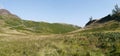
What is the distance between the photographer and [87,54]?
62.7 feet

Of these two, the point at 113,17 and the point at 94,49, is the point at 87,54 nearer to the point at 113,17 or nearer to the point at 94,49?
the point at 94,49

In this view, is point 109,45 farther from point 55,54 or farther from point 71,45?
point 55,54

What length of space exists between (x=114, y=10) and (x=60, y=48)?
82235 millimetres

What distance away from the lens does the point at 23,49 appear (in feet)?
63.3

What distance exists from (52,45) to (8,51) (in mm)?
3600

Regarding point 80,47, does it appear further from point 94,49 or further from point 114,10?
point 114,10

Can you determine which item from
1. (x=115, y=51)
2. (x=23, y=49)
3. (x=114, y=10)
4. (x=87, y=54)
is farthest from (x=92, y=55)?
(x=114, y=10)

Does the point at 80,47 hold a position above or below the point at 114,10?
below

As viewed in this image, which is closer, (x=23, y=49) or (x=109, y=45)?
(x=23, y=49)

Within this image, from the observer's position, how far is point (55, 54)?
18.6 metres

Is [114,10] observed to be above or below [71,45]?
above

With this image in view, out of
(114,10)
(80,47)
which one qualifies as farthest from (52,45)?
(114,10)

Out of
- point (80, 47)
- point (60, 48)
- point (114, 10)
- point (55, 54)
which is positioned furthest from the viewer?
point (114, 10)

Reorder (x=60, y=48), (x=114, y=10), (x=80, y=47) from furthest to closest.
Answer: (x=114, y=10) < (x=80, y=47) < (x=60, y=48)
